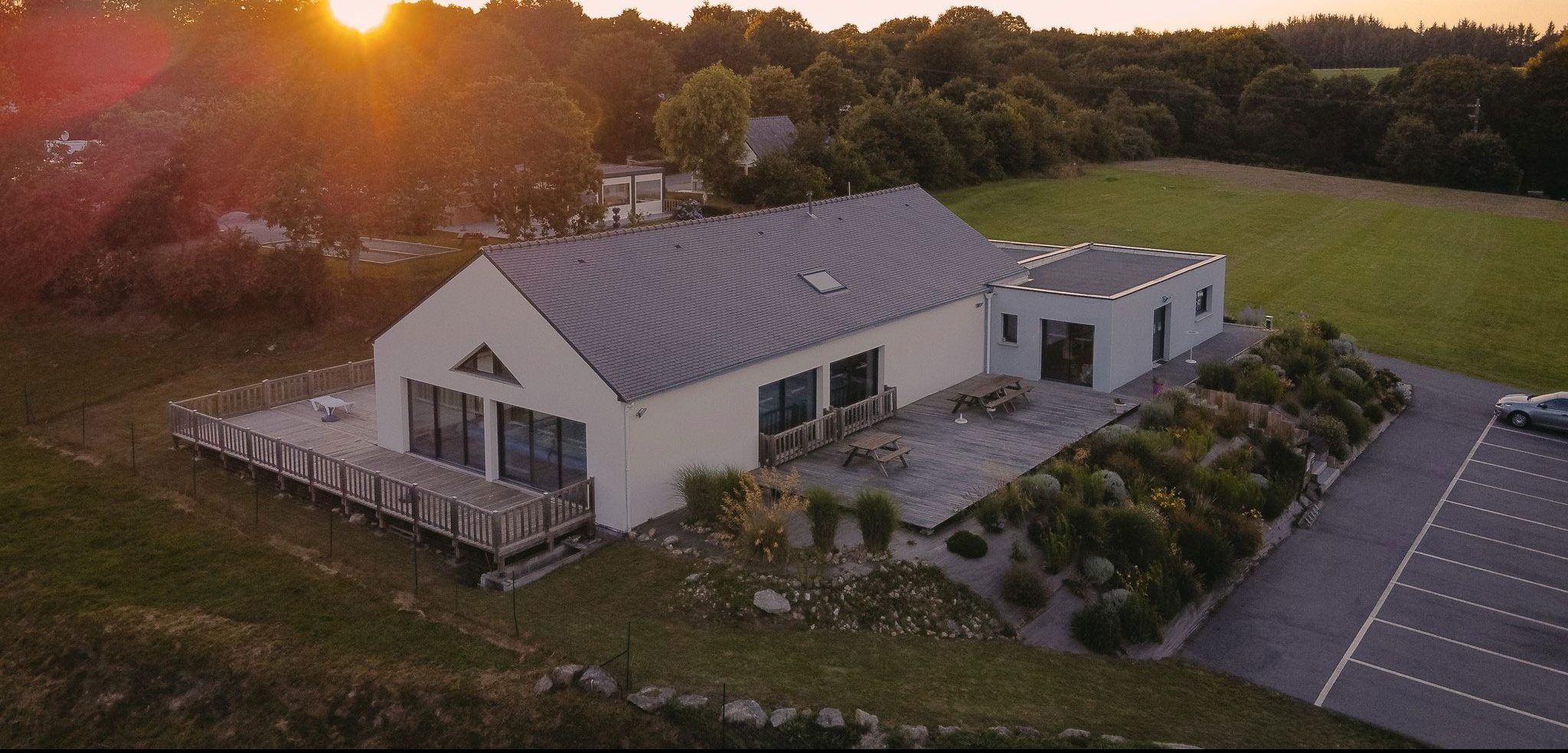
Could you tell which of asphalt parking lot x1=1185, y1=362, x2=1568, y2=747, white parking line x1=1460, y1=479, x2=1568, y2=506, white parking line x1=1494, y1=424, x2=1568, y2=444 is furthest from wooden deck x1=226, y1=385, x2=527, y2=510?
white parking line x1=1494, y1=424, x2=1568, y2=444

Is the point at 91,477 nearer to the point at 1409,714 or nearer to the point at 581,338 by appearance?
the point at 581,338

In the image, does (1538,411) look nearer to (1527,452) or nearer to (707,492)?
(1527,452)

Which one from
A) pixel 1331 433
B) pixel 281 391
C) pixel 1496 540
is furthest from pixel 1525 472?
pixel 281 391

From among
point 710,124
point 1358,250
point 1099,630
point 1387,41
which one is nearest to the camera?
point 1099,630

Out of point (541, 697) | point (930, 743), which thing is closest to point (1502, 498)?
point (930, 743)

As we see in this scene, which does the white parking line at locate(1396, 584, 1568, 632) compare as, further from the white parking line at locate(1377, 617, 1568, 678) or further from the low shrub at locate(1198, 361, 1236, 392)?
the low shrub at locate(1198, 361, 1236, 392)

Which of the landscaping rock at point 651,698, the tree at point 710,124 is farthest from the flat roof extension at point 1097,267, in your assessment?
the tree at point 710,124
